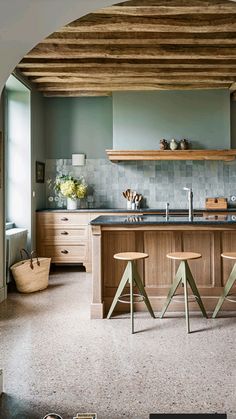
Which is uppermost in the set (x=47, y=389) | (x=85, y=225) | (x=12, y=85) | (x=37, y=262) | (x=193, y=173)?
(x=12, y=85)

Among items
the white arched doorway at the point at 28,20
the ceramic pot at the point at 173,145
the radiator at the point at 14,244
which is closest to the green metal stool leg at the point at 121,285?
the radiator at the point at 14,244

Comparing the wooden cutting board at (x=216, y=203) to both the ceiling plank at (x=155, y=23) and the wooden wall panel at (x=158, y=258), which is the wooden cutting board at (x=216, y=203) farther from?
the ceiling plank at (x=155, y=23)

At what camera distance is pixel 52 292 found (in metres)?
4.82

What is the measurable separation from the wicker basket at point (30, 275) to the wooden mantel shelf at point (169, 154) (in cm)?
207

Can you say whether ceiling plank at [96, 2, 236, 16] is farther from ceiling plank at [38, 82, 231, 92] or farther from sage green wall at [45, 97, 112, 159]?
sage green wall at [45, 97, 112, 159]

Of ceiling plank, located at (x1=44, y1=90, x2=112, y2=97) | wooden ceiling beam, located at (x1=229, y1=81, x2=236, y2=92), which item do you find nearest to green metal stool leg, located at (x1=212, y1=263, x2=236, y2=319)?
wooden ceiling beam, located at (x1=229, y1=81, x2=236, y2=92)

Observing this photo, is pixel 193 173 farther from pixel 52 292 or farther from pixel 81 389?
pixel 81 389

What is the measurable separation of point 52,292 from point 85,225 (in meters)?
1.42

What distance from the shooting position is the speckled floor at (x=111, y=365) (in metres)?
2.16

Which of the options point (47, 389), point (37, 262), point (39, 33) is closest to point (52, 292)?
point (37, 262)

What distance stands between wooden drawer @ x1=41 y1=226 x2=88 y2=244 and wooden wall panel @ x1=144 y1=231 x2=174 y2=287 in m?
2.16

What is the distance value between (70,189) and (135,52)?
93.4 inches

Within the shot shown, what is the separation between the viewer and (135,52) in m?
4.60

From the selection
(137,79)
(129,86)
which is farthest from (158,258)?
(129,86)
